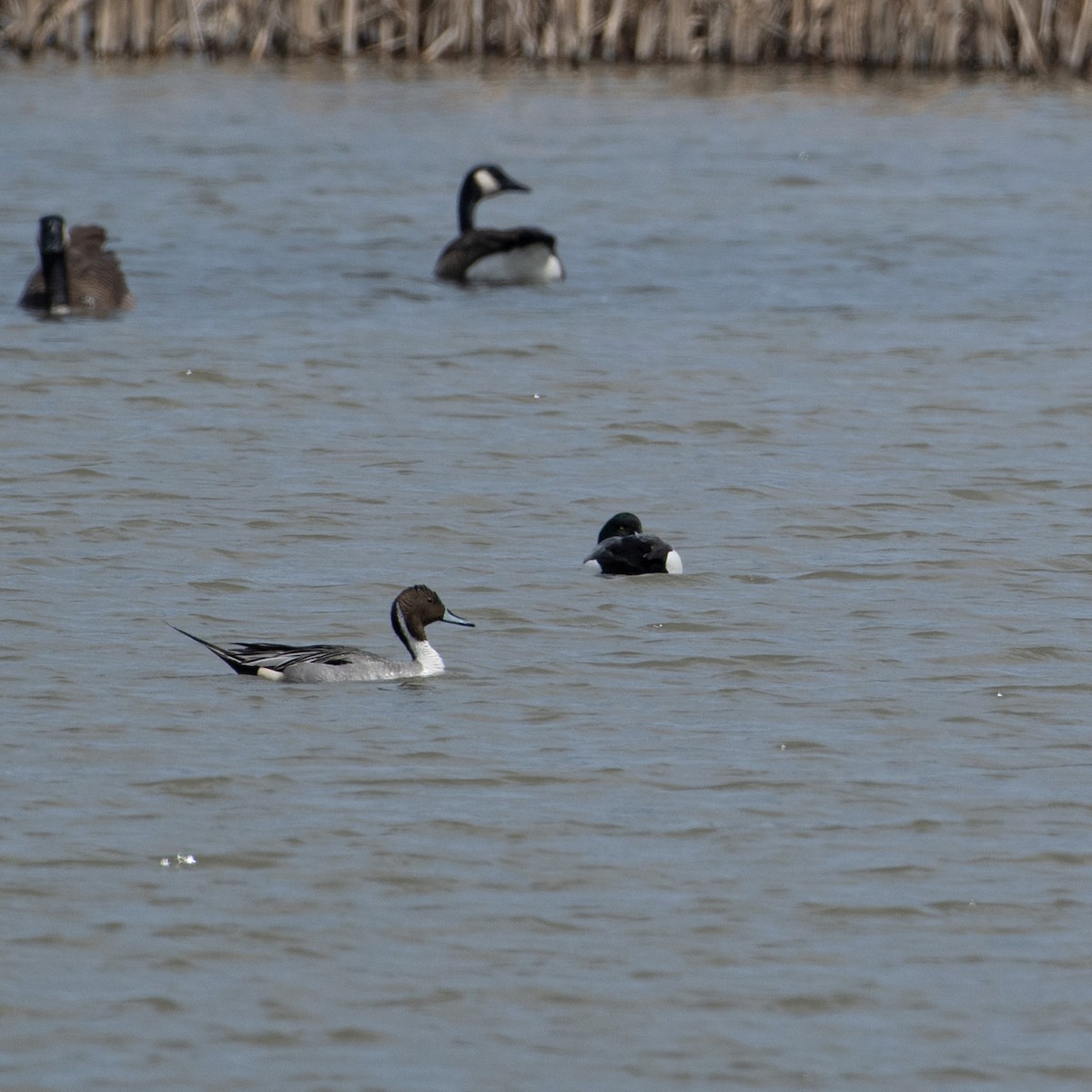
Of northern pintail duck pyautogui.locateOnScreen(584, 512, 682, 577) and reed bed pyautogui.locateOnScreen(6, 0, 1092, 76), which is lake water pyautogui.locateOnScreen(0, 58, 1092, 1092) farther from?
reed bed pyautogui.locateOnScreen(6, 0, 1092, 76)

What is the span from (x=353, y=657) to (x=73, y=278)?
9.07 metres

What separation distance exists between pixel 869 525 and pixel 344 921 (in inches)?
210

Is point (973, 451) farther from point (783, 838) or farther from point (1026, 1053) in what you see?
point (1026, 1053)

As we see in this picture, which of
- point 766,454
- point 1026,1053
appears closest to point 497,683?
point 1026,1053

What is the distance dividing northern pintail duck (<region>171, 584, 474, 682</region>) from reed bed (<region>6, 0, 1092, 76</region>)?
21.3 m

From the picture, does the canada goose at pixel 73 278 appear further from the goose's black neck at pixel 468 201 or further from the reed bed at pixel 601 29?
the reed bed at pixel 601 29

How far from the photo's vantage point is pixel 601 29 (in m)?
30.1

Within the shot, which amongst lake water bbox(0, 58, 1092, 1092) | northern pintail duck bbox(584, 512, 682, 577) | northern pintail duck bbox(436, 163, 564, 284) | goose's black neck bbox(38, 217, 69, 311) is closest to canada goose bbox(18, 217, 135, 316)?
goose's black neck bbox(38, 217, 69, 311)

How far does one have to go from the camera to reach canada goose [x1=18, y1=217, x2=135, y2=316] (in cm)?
1666

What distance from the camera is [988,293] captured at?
59.0ft

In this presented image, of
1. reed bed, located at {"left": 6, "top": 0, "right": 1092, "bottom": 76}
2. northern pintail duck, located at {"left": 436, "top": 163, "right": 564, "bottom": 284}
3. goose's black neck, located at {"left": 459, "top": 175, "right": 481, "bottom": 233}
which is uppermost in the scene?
reed bed, located at {"left": 6, "top": 0, "right": 1092, "bottom": 76}

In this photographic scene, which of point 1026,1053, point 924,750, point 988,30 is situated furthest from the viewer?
point 988,30

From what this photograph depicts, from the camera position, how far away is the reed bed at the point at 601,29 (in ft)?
94.2

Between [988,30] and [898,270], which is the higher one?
[988,30]
